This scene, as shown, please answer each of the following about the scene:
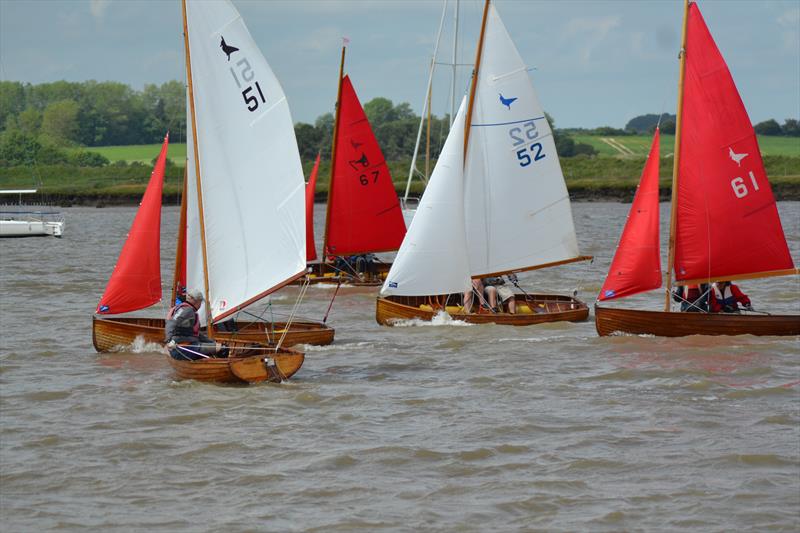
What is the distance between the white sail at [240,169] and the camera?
57.0 ft

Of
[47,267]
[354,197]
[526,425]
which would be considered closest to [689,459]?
[526,425]

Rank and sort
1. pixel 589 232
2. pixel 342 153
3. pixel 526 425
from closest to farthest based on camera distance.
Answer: pixel 526 425
pixel 342 153
pixel 589 232

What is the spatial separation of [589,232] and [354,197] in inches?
1107

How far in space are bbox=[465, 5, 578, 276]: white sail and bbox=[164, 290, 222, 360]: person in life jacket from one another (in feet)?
27.8

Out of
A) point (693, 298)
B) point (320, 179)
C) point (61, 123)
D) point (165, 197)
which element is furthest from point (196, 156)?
point (61, 123)

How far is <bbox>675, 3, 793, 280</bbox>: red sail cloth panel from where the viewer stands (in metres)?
21.6

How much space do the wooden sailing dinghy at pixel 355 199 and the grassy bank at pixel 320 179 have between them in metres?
53.4

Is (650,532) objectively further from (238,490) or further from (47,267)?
(47,267)

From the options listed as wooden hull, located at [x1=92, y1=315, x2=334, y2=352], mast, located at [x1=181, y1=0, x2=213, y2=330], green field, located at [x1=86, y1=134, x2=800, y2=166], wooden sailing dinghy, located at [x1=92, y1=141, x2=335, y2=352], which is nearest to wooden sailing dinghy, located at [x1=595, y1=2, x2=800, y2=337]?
wooden hull, located at [x1=92, y1=315, x2=334, y2=352]

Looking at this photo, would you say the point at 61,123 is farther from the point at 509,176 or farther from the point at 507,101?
the point at 507,101

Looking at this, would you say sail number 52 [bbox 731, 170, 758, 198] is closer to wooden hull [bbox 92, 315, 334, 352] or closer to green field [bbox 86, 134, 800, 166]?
wooden hull [bbox 92, 315, 334, 352]

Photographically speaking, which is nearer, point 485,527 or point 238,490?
point 485,527

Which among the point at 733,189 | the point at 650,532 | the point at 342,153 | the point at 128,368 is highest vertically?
the point at 342,153

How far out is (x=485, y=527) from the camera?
12117mm
